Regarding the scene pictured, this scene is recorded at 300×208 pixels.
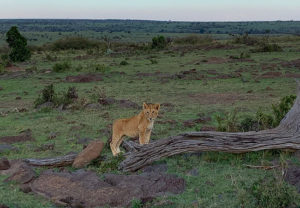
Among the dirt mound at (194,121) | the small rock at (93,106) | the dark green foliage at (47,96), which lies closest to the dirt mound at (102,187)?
the dirt mound at (194,121)

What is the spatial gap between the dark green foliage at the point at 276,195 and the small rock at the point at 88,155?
2.94 metres

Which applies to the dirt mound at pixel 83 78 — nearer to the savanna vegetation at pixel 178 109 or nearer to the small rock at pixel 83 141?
the savanna vegetation at pixel 178 109

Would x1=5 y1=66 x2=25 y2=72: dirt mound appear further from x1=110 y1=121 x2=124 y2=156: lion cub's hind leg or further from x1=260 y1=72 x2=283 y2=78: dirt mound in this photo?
x1=110 y1=121 x2=124 y2=156: lion cub's hind leg

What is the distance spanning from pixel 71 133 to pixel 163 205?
17.8 ft

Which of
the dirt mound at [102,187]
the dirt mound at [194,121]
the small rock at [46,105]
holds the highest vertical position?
the dirt mound at [102,187]

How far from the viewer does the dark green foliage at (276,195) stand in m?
4.85

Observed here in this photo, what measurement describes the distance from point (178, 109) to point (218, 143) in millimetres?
6306

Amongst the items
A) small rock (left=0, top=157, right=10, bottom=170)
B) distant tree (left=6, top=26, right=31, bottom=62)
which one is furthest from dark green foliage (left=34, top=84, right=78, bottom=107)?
distant tree (left=6, top=26, right=31, bottom=62)

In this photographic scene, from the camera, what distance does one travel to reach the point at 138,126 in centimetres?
729

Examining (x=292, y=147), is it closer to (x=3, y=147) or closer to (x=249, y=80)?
(x=3, y=147)

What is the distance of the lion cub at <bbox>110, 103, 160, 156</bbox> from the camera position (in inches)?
281

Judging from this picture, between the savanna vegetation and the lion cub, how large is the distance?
45 cm

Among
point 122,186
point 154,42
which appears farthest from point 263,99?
point 154,42

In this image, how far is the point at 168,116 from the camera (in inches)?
475
